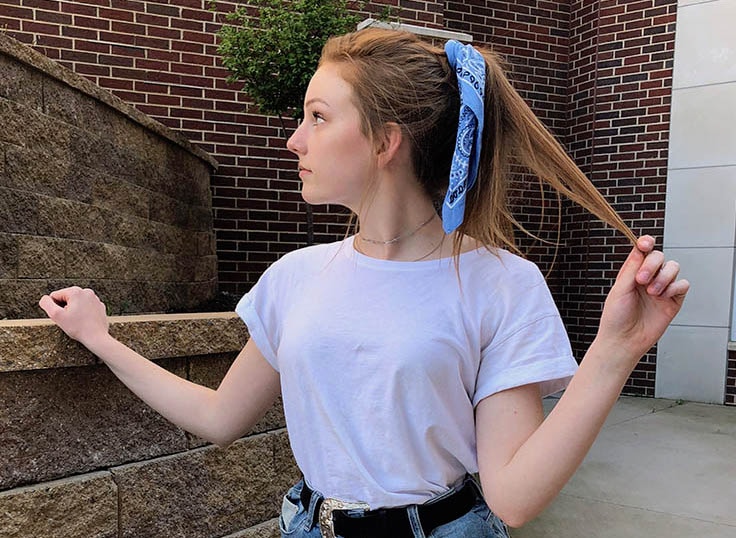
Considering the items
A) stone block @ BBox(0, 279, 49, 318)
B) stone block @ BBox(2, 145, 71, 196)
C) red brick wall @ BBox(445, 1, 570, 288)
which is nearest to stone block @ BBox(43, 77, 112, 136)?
stone block @ BBox(2, 145, 71, 196)

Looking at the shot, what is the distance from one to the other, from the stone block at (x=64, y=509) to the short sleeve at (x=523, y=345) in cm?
124

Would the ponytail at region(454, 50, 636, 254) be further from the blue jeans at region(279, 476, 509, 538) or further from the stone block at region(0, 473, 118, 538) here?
the stone block at region(0, 473, 118, 538)

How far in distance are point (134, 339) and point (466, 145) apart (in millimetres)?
1198

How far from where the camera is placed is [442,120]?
1214 millimetres

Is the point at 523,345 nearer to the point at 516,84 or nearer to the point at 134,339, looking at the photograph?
the point at 134,339

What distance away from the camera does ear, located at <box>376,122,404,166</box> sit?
1185mm

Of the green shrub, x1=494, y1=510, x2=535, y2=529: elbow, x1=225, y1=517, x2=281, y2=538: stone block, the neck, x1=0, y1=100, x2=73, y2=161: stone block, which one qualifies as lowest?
x1=225, y1=517, x2=281, y2=538: stone block

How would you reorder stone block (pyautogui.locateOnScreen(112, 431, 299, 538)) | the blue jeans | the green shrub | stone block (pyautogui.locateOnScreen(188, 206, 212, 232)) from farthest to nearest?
stone block (pyautogui.locateOnScreen(188, 206, 212, 232)), the green shrub, stone block (pyautogui.locateOnScreen(112, 431, 299, 538)), the blue jeans

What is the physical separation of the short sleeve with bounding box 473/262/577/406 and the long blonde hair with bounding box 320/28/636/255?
0.12 meters

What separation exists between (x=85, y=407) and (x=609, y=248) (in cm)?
599

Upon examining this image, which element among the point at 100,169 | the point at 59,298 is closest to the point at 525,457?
the point at 59,298

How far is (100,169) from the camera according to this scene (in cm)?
327

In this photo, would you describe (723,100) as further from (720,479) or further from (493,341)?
(493,341)

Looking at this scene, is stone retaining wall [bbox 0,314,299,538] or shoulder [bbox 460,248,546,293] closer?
shoulder [bbox 460,248,546,293]
